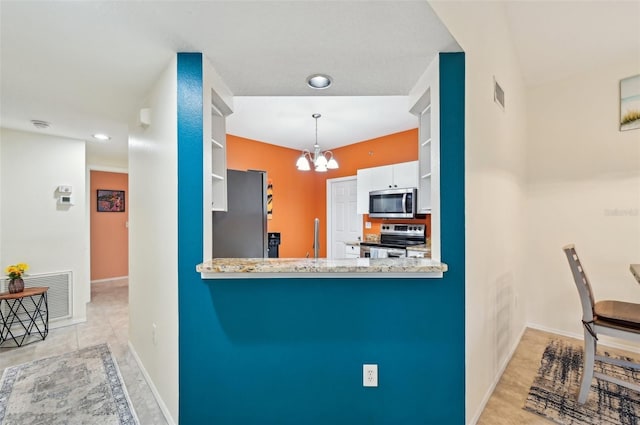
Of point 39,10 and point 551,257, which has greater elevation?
point 39,10

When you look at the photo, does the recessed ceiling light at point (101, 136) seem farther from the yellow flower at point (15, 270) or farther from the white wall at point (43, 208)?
the yellow flower at point (15, 270)

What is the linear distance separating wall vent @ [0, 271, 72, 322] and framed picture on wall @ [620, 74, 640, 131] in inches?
240

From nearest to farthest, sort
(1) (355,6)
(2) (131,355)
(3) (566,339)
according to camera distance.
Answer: (1) (355,6) < (2) (131,355) < (3) (566,339)

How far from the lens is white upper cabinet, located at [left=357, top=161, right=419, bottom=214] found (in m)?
3.85

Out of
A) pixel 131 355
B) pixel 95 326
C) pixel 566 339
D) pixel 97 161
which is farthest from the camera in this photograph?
pixel 97 161

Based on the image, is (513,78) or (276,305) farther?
(513,78)

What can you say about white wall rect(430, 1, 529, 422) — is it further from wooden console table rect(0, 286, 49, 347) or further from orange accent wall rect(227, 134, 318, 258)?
wooden console table rect(0, 286, 49, 347)

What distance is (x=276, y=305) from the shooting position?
1574 millimetres

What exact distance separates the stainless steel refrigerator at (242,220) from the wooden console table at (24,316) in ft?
7.45

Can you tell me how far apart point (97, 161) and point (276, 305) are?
468cm

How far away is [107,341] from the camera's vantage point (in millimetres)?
2910

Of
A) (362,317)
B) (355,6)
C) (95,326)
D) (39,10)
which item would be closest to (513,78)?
(355,6)

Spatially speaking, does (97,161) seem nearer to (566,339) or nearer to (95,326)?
(95,326)

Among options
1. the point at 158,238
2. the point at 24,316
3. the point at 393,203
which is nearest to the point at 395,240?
the point at 393,203
